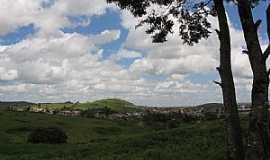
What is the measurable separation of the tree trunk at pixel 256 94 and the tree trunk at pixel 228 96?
211 centimetres

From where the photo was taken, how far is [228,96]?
22359 millimetres

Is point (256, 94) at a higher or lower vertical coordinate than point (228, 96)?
lower

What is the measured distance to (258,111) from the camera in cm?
1933

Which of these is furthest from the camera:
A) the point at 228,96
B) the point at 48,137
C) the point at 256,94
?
the point at 48,137

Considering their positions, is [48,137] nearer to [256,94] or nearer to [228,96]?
[228,96]

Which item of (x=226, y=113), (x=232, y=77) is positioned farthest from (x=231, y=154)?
(x=232, y=77)

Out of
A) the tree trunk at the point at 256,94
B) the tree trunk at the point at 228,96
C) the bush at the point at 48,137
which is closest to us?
the tree trunk at the point at 256,94

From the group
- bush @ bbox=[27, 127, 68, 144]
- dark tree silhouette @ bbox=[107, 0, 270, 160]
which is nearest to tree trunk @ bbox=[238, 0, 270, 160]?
dark tree silhouette @ bbox=[107, 0, 270, 160]

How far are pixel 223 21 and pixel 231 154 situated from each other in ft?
19.0

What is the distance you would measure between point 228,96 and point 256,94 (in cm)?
284

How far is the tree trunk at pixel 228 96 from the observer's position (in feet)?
72.3

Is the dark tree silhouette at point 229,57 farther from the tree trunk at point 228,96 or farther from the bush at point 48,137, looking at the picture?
the bush at point 48,137

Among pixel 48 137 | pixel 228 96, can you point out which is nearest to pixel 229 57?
pixel 228 96

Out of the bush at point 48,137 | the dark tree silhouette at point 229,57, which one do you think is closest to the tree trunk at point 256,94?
the dark tree silhouette at point 229,57
